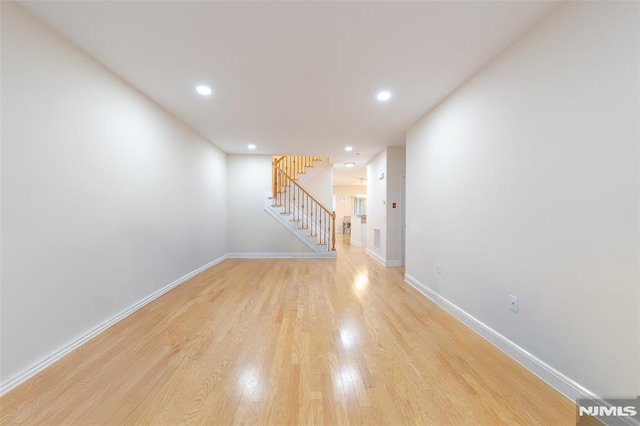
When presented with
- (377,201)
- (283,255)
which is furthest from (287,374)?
(377,201)

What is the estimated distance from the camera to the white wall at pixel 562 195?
49.3 inches

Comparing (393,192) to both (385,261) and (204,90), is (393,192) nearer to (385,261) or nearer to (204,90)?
(385,261)

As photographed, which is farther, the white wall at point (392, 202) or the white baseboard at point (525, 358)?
the white wall at point (392, 202)

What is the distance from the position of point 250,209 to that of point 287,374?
4805 mm

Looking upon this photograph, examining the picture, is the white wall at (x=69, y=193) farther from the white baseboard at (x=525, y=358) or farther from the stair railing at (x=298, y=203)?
the white baseboard at (x=525, y=358)

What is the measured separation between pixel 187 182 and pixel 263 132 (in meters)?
→ 1.55

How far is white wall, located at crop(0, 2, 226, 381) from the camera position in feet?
5.18

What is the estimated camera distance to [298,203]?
664cm

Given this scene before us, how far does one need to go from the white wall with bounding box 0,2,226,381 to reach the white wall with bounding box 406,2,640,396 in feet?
11.7

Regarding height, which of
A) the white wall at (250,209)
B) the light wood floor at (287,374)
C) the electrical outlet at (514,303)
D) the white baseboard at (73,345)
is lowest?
the light wood floor at (287,374)

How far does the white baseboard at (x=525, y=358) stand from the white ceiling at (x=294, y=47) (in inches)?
95.9

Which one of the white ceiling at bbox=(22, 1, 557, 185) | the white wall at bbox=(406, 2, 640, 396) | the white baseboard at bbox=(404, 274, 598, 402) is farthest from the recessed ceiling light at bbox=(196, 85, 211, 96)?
the white baseboard at bbox=(404, 274, 598, 402)

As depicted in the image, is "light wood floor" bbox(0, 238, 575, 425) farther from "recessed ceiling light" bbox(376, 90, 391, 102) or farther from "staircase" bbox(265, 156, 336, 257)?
"staircase" bbox(265, 156, 336, 257)

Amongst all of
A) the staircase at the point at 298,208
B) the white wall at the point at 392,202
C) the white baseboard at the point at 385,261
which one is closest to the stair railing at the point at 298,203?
the staircase at the point at 298,208
